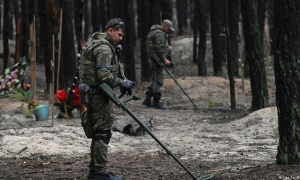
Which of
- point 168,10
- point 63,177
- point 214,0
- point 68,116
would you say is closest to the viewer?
point 63,177

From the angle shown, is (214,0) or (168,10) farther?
(214,0)

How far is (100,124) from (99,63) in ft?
2.33

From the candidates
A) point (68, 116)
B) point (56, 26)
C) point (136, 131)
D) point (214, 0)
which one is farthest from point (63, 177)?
point (214, 0)

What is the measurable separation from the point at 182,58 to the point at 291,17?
24.4 metres

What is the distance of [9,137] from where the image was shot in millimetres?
10492

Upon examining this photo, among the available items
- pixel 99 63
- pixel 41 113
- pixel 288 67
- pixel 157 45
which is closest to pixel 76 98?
pixel 41 113

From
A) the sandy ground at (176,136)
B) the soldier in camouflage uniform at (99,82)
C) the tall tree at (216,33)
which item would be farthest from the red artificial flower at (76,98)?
the tall tree at (216,33)

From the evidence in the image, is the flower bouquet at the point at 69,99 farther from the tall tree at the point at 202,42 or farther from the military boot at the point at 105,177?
the tall tree at the point at 202,42

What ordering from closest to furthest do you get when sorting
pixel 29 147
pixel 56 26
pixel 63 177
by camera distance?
pixel 63 177 < pixel 29 147 < pixel 56 26

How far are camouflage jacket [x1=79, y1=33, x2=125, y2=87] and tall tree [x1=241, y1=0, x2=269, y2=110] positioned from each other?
7276mm

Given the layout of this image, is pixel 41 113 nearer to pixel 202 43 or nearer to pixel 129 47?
pixel 129 47

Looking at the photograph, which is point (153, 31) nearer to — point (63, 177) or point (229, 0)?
point (229, 0)

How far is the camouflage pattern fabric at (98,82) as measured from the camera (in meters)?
7.51

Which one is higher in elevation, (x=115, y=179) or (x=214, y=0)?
(x=214, y=0)
